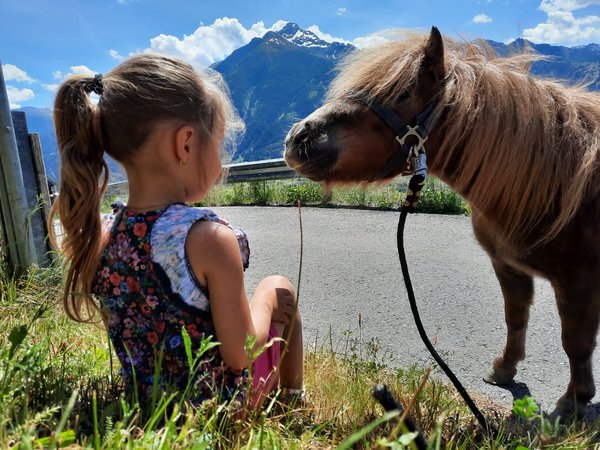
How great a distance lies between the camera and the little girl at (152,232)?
4.85ft

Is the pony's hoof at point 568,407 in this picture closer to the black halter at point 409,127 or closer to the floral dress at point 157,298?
the black halter at point 409,127

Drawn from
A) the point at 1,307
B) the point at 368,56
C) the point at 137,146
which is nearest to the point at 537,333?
the point at 368,56

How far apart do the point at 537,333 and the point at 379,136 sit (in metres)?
2.53

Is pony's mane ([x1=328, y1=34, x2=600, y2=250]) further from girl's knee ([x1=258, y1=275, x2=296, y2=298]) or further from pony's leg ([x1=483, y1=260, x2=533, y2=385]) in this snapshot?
girl's knee ([x1=258, y1=275, x2=296, y2=298])

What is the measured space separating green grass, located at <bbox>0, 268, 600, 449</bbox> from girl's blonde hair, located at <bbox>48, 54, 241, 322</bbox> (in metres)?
0.32

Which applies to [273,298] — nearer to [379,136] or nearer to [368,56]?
[379,136]

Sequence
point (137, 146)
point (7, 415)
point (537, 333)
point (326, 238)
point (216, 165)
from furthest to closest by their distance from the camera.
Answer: point (326, 238), point (537, 333), point (216, 165), point (137, 146), point (7, 415)

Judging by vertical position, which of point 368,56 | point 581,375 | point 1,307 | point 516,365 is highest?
point 368,56

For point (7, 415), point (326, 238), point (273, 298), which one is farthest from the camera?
point (326, 238)

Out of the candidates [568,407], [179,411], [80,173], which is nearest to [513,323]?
[568,407]

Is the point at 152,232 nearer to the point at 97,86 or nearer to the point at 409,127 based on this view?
the point at 97,86

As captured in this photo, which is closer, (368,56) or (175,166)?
(175,166)

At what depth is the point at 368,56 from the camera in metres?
2.47

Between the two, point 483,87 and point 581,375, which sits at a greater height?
point 483,87
